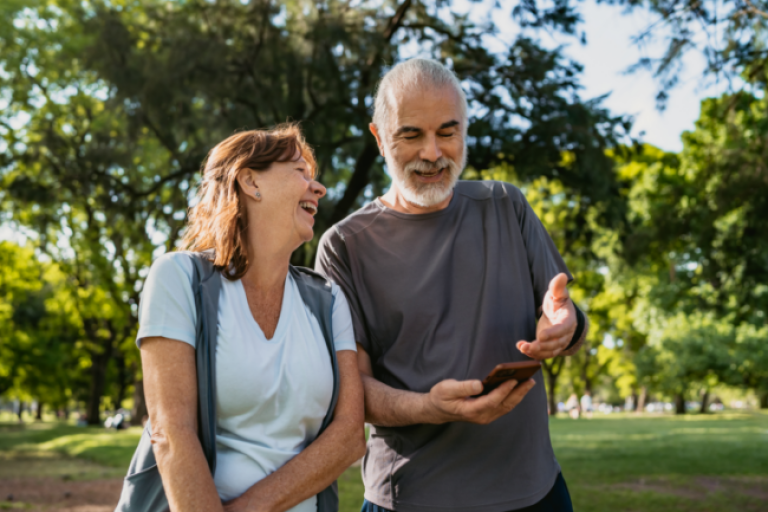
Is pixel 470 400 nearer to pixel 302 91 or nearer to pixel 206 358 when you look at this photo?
pixel 206 358

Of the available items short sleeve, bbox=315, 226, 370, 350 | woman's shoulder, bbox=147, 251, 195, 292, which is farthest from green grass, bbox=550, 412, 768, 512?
woman's shoulder, bbox=147, 251, 195, 292

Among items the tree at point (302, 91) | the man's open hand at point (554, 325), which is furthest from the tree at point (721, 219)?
the man's open hand at point (554, 325)

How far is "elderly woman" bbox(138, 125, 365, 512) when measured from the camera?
1921 mm

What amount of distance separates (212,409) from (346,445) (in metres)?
0.46

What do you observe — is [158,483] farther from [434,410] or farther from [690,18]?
[690,18]

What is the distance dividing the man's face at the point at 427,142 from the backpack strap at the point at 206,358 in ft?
2.79

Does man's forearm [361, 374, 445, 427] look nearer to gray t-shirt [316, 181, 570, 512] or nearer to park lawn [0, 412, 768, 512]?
gray t-shirt [316, 181, 570, 512]

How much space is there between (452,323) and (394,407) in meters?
0.35

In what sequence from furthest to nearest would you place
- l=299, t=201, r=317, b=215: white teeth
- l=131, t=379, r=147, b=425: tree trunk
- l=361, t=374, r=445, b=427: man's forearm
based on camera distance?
l=131, t=379, r=147, b=425: tree trunk → l=299, t=201, r=317, b=215: white teeth → l=361, t=374, r=445, b=427: man's forearm

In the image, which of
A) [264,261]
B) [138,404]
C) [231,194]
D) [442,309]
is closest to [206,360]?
[264,261]

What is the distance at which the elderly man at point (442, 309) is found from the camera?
222 centimetres

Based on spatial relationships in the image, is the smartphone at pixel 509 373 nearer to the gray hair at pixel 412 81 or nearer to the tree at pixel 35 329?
the gray hair at pixel 412 81

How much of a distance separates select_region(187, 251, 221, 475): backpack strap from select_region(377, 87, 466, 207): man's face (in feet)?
2.79

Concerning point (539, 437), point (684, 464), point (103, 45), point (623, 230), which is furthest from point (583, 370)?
point (539, 437)
